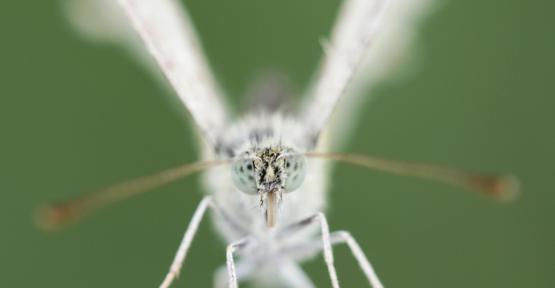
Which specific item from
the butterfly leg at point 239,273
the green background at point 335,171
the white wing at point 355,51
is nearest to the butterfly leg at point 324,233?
the butterfly leg at point 239,273

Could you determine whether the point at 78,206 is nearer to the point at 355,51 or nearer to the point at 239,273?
the point at 239,273

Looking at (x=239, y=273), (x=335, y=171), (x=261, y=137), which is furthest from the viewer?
(x=335, y=171)

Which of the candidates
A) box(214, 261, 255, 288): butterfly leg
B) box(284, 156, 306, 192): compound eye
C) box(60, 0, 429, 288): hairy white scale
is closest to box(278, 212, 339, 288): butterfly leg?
box(60, 0, 429, 288): hairy white scale

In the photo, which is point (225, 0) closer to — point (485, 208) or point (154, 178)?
point (485, 208)

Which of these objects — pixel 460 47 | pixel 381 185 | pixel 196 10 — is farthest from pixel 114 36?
pixel 460 47

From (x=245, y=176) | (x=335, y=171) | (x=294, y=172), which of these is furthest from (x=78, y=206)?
(x=335, y=171)

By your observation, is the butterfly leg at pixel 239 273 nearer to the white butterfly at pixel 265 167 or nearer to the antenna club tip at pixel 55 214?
the white butterfly at pixel 265 167

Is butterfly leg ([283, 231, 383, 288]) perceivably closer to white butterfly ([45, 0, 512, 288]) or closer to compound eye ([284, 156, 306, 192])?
white butterfly ([45, 0, 512, 288])
